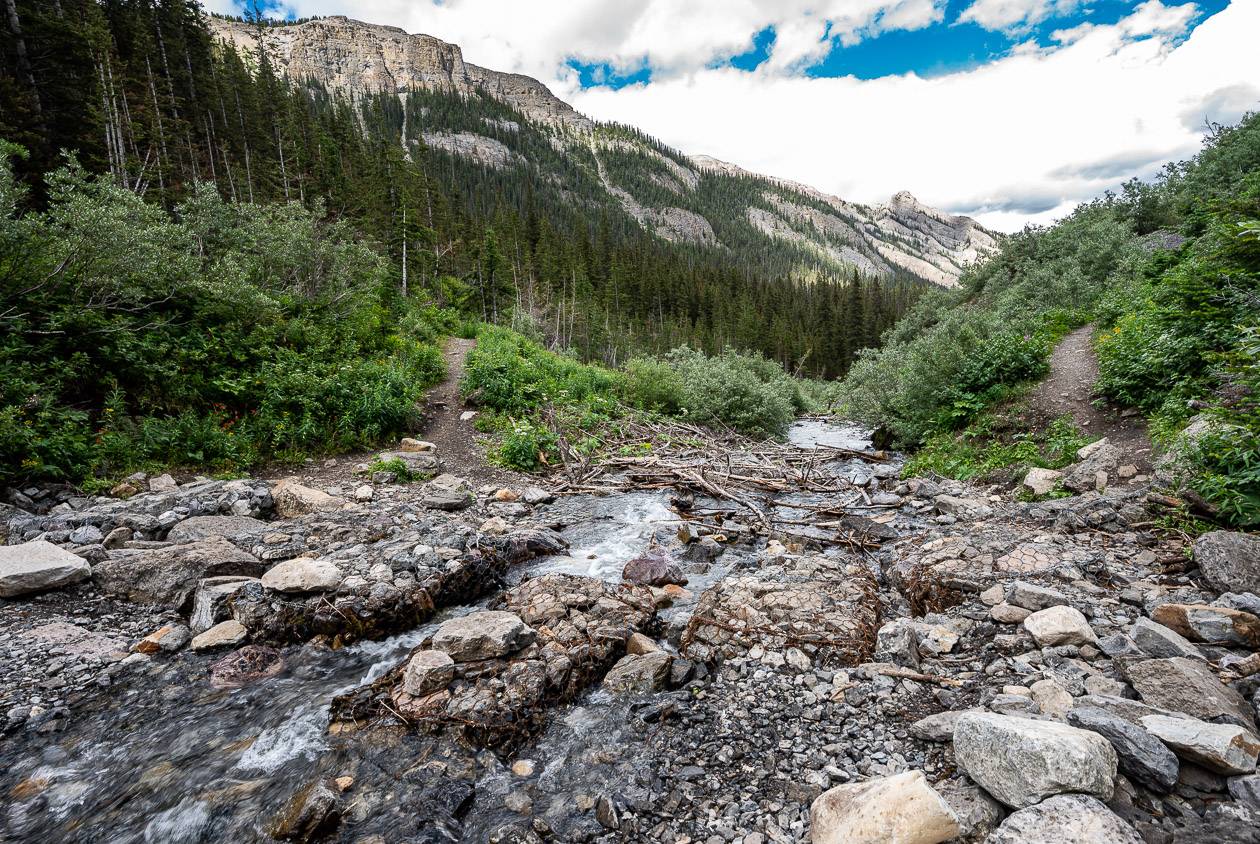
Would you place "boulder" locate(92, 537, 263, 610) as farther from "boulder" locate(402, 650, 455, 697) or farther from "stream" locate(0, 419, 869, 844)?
"boulder" locate(402, 650, 455, 697)

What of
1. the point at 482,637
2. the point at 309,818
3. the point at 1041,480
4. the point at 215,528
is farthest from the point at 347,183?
the point at 1041,480

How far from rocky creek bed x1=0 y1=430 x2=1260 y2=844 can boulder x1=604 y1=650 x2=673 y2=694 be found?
35 millimetres

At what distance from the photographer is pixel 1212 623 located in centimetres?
370

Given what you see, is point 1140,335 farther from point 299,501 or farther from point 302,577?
point 299,501

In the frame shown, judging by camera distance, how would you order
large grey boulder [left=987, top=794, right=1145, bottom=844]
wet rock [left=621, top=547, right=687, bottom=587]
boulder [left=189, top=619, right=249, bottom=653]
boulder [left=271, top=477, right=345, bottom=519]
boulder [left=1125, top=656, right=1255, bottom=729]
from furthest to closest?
boulder [left=271, top=477, right=345, bottom=519], wet rock [left=621, top=547, right=687, bottom=587], boulder [left=189, top=619, right=249, bottom=653], boulder [left=1125, top=656, right=1255, bottom=729], large grey boulder [left=987, top=794, right=1145, bottom=844]

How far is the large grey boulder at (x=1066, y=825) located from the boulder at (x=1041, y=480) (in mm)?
7863

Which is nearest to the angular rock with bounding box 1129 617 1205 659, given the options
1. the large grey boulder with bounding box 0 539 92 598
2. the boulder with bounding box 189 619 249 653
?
the boulder with bounding box 189 619 249 653

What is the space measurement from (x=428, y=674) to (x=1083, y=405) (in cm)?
1399

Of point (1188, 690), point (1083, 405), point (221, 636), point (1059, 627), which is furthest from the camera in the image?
point (1083, 405)

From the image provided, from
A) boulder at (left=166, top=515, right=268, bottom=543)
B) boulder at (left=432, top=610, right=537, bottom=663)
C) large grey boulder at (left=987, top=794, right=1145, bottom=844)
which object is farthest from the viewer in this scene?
boulder at (left=166, top=515, right=268, bottom=543)

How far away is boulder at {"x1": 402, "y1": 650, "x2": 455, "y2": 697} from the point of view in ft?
14.5

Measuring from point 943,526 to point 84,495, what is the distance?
14431 millimetres

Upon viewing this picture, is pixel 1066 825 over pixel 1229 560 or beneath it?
beneath

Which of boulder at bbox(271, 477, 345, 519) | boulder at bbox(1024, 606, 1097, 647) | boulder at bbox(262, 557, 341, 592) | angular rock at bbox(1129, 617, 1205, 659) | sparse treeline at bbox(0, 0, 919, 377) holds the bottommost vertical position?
boulder at bbox(1024, 606, 1097, 647)
